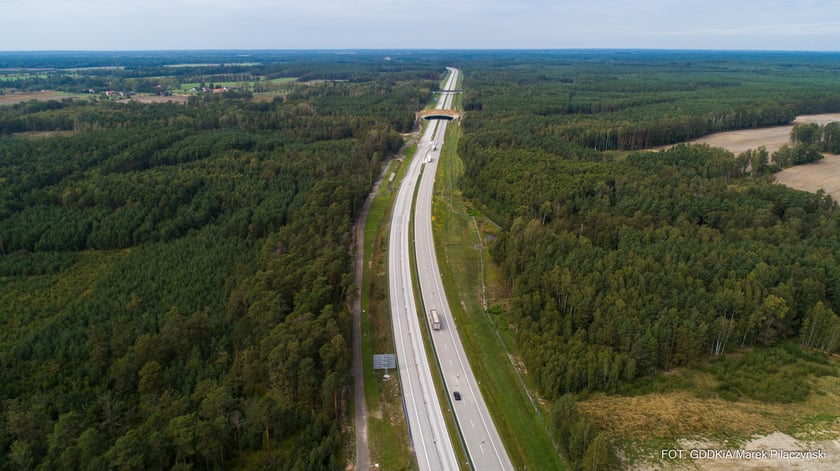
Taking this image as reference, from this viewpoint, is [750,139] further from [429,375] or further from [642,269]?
[429,375]

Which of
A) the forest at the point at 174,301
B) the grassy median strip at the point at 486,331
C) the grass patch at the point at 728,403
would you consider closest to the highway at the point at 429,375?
the grassy median strip at the point at 486,331

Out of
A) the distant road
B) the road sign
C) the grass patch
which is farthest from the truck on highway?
the grass patch

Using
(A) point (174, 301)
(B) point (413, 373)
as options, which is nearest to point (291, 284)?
(A) point (174, 301)

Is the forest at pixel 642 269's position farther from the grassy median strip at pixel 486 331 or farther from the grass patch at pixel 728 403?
the grassy median strip at pixel 486 331

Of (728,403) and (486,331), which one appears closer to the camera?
(728,403)

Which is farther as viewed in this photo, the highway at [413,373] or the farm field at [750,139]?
the farm field at [750,139]

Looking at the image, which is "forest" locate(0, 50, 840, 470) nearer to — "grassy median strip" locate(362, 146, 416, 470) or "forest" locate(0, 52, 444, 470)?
"forest" locate(0, 52, 444, 470)

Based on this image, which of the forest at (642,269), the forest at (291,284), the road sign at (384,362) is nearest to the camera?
the forest at (291,284)
